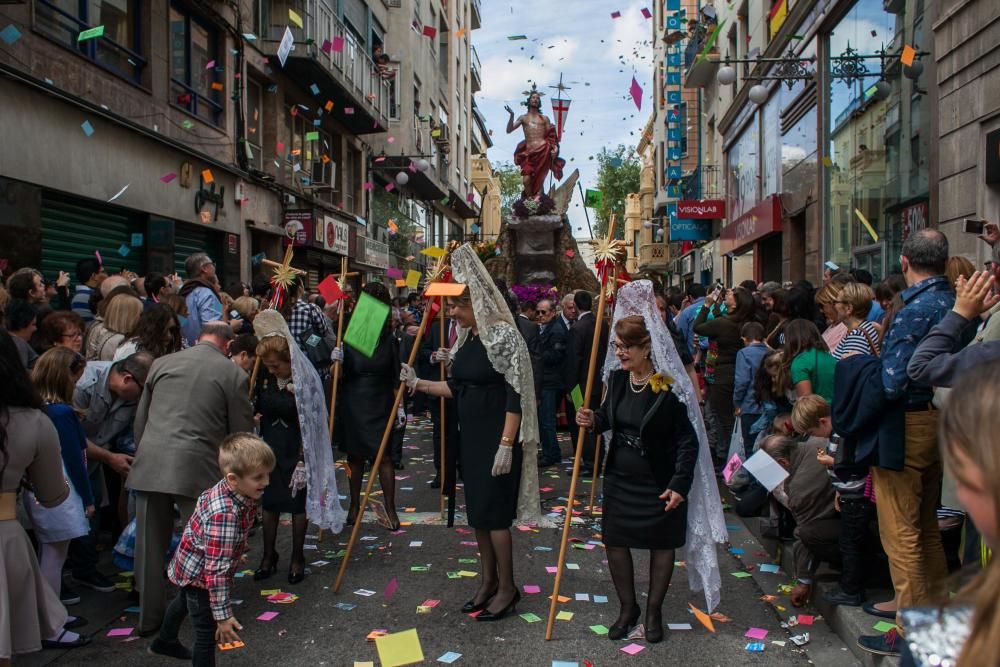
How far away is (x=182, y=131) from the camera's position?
48.2 feet

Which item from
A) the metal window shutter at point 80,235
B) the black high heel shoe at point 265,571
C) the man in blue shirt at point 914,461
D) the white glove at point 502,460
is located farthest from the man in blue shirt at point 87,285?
the man in blue shirt at point 914,461

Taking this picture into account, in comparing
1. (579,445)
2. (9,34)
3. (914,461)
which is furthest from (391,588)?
(9,34)

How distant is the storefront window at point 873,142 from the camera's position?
11695 millimetres

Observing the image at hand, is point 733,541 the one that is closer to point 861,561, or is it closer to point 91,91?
point 861,561

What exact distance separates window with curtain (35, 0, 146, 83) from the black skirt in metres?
→ 9.51

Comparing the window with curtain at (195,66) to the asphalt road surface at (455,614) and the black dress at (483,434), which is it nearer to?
the asphalt road surface at (455,614)

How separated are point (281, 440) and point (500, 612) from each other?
2075 mm

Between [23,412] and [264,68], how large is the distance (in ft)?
54.3

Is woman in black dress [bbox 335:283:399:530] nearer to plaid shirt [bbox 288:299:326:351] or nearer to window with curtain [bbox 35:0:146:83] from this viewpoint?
plaid shirt [bbox 288:299:326:351]

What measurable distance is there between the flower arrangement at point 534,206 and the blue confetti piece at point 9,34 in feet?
39.3

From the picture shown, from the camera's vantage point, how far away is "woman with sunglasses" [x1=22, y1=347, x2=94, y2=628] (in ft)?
15.2

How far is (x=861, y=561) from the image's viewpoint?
4828 millimetres

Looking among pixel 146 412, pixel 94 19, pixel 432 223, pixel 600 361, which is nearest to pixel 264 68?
pixel 94 19

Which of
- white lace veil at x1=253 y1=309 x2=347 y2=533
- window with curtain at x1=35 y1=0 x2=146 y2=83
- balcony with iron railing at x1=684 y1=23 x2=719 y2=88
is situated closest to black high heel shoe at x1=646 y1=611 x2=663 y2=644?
white lace veil at x1=253 y1=309 x2=347 y2=533
